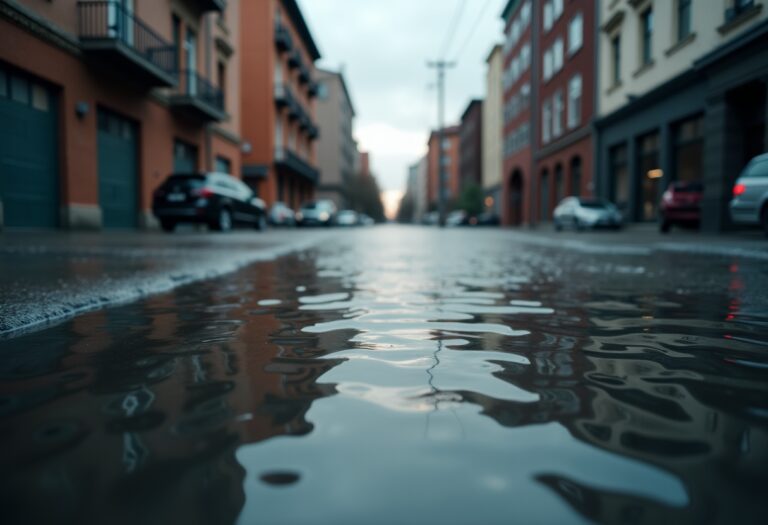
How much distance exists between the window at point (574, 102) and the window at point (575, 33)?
1.40 meters

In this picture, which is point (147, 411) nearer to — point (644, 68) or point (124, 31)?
point (124, 31)

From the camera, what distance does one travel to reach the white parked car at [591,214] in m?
20.9

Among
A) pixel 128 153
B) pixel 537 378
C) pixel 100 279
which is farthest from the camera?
pixel 128 153

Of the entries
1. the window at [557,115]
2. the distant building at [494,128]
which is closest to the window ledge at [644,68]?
the window at [557,115]

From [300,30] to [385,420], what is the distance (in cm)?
4189

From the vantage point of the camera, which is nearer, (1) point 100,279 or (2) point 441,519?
(2) point 441,519

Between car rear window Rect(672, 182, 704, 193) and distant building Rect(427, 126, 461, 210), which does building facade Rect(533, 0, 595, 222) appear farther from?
distant building Rect(427, 126, 461, 210)

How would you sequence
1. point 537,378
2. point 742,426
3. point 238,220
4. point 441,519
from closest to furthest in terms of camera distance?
1. point 441,519
2. point 742,426
3. point 537,378
4. point 238,220

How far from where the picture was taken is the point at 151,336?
8.05ft

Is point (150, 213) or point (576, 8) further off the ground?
point (576, 8)

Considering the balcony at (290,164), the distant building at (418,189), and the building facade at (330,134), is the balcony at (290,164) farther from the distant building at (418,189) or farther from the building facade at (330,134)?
the distant building at (418,189)

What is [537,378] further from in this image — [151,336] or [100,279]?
[100,279]

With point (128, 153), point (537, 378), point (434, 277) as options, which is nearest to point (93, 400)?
point (537, 378)

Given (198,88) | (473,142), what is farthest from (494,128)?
(198,88)
